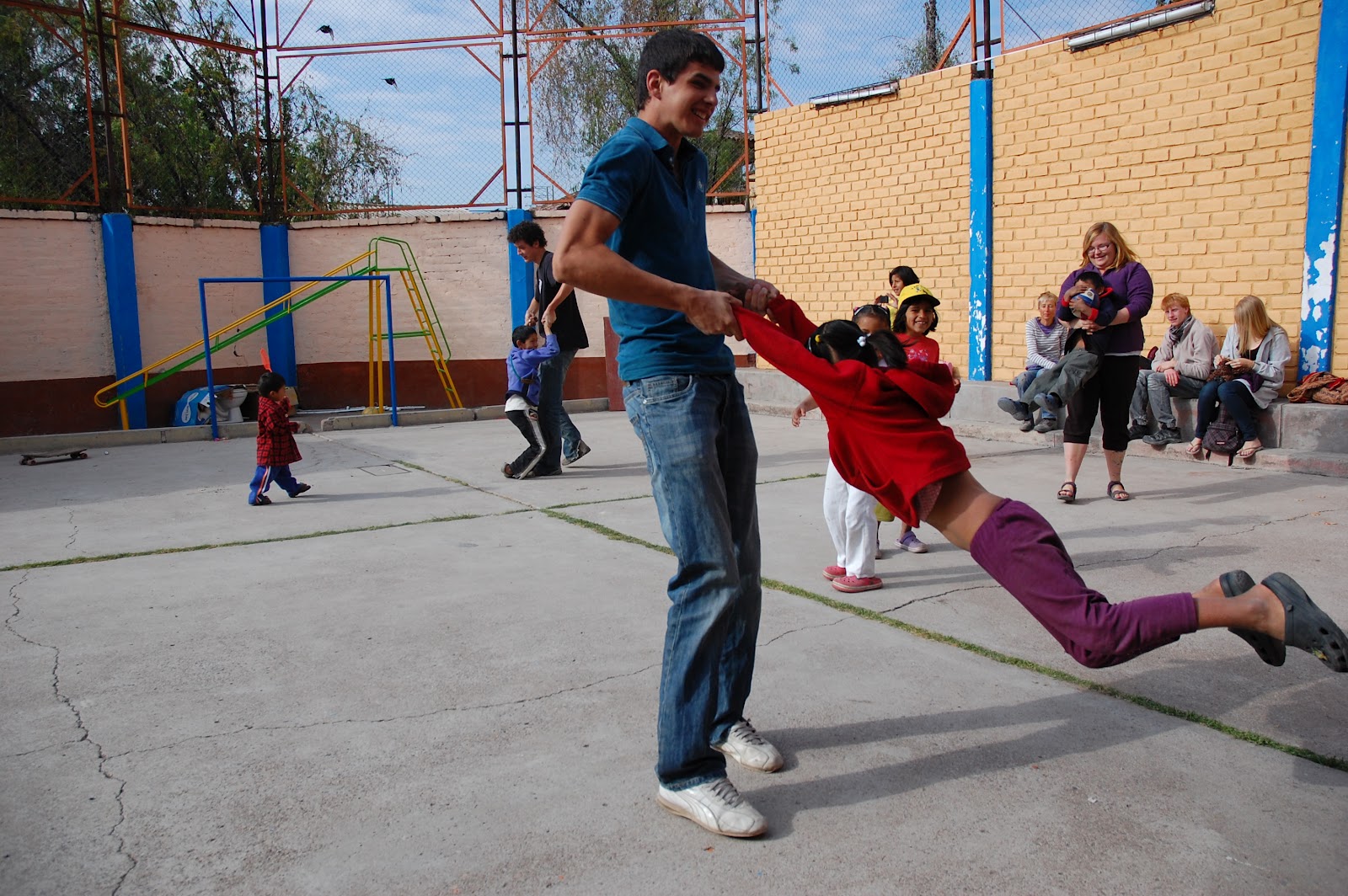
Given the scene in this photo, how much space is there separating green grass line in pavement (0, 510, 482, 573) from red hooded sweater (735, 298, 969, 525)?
377cm

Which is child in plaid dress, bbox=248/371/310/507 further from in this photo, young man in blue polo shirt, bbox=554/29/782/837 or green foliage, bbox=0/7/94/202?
green foliage, bbox=0/7/94/202

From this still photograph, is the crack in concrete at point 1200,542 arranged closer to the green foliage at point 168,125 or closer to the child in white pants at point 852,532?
the child in white pants at point 852,532

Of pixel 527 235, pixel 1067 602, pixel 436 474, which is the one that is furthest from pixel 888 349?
pixel 436 474

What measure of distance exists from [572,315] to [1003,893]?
247 inches

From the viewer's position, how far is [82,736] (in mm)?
2934

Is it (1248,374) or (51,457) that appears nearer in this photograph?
(1248,374)

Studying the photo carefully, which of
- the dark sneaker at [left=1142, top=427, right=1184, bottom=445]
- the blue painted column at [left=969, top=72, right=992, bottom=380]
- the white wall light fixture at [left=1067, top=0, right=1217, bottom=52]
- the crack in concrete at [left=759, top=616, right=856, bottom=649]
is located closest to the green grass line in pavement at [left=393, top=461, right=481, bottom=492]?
the crack in concrete at [left=759, top=616, right=856, bottom=649]

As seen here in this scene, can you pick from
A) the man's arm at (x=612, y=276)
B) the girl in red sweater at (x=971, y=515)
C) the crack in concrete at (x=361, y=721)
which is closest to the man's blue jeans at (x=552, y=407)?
the crack in concrete at (x=361, y=721)

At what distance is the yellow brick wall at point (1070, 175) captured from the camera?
306 inches

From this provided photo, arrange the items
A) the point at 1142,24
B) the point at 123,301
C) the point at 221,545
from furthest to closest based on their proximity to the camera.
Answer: the point at 123,301, the point at 1142,24, the point at 221,545

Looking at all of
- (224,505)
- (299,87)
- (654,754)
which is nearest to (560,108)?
(299,87)

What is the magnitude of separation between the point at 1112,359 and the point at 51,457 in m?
8.47

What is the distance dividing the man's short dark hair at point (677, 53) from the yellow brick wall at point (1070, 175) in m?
6.98

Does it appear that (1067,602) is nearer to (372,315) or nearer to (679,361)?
(679,361)
